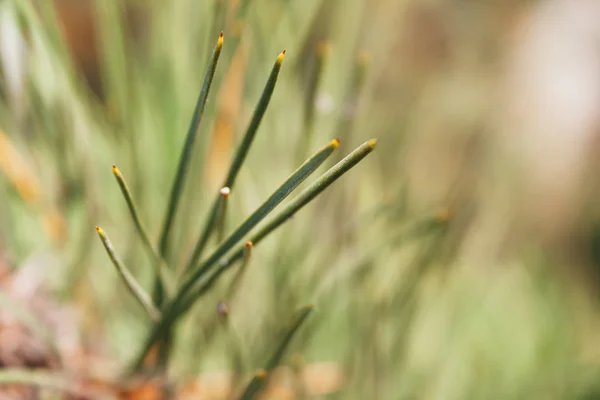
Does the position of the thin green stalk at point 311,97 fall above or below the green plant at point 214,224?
above

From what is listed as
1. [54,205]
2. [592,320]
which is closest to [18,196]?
[54,205]

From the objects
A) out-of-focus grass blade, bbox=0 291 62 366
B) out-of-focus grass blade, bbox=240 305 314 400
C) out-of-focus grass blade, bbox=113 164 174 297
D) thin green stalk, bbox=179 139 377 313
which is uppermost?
out-of-focus grass blade, bbox=0 291 62 366

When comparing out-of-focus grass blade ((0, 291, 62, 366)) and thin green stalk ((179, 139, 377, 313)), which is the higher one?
out-of-focus grass blade ((0, 291, 62, 366))

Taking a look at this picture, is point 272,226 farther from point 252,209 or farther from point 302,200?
point 252,209

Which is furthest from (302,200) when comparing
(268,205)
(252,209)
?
(252,209)

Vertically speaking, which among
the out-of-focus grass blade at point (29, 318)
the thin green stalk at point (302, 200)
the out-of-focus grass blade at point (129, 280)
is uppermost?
the out-of-focus grass blade at point (29, 318)

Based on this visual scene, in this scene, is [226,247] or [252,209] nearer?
[226,247]
